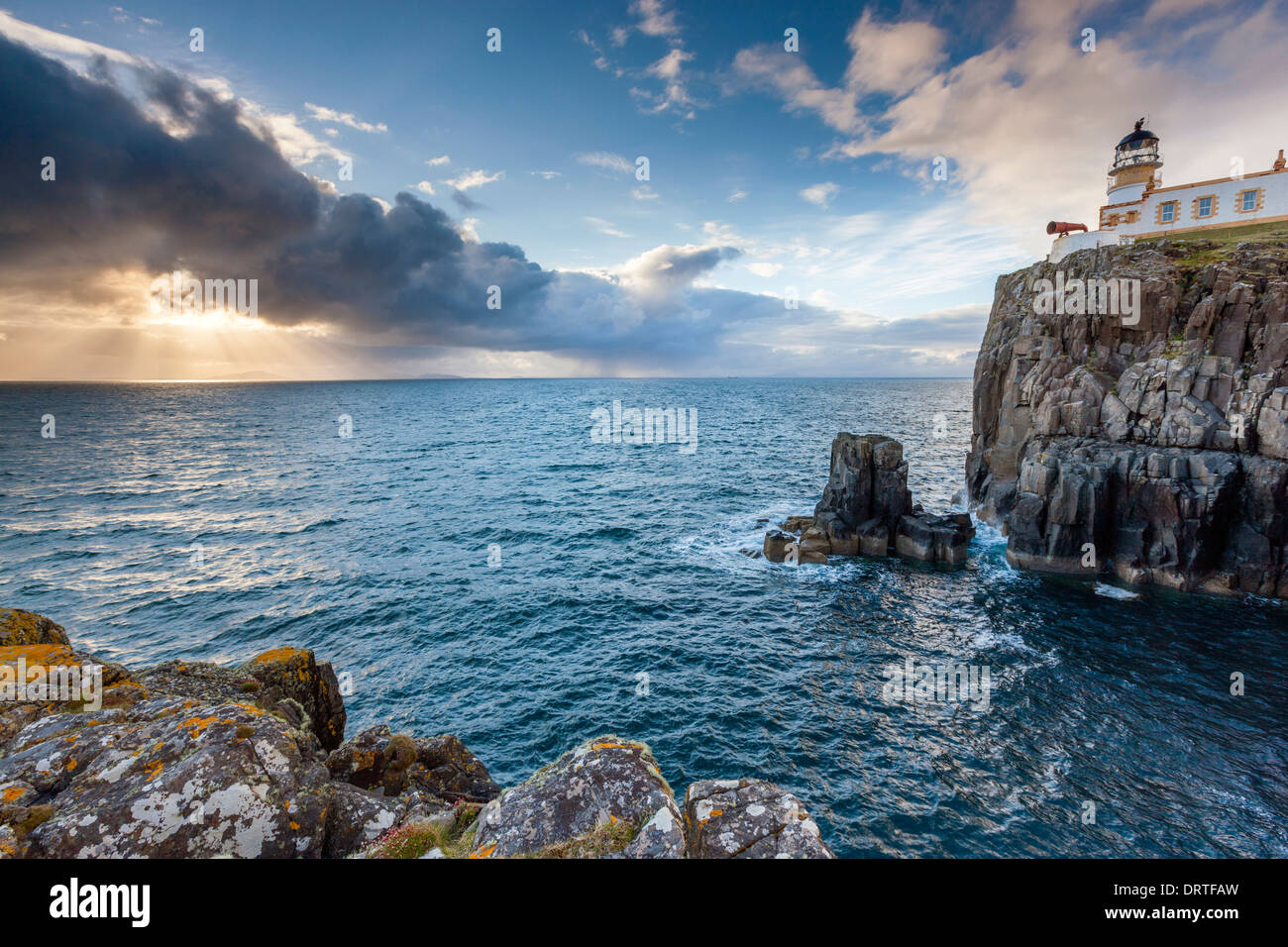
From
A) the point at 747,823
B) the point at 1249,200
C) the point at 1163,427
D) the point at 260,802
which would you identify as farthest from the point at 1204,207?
the point at 260,802

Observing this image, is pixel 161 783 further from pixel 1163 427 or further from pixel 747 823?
pixel 1163 427

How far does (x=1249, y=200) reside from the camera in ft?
155

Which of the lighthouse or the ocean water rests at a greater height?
the lighthouse

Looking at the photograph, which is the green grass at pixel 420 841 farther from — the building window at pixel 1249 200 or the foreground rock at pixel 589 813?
the building window at pixel 1249 200

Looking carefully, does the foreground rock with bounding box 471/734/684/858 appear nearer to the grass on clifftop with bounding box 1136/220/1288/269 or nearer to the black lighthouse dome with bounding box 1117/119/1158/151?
the grass on clifftop with bounding box 1136/220/1288/269

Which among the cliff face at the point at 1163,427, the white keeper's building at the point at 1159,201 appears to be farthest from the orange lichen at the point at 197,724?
the white keeper's building at the point at 1159,201

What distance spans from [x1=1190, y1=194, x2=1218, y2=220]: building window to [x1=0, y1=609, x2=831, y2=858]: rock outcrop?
7288 cm

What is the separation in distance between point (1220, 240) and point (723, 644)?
56923mm

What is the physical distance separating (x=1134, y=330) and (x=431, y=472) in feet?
244

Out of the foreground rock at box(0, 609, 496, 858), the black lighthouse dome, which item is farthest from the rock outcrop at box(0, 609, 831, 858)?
the black lighthouse dome

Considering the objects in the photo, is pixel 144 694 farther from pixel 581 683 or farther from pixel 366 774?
pixel 581 683

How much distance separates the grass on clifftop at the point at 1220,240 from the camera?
40625 millimetres

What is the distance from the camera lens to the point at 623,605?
33062 mm

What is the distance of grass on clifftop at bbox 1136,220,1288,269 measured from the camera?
133ft
